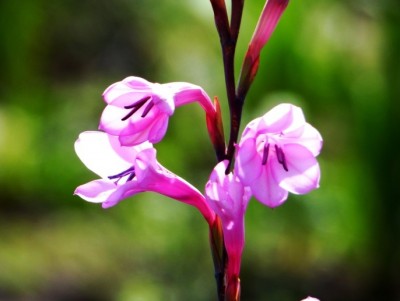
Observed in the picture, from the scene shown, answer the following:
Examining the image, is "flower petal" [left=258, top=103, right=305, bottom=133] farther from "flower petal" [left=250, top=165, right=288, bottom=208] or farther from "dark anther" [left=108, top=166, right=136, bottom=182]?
"dark anther" [left=108, top=166, right=136, bottom=182]

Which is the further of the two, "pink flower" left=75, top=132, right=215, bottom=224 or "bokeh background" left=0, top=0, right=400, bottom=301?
"bokeh background" left=0, top=0, right=400, bottom=301

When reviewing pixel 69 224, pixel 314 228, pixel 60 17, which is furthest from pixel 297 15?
pixel 60 17

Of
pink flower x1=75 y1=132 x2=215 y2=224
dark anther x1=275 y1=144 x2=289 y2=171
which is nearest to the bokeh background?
pink flower x1=75 y1=132 x2=215 y2=224

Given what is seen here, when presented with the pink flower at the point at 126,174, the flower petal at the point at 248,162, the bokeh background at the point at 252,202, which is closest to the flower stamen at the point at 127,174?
the pink flower at the point at 126,174

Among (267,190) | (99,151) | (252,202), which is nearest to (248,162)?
(267,190)

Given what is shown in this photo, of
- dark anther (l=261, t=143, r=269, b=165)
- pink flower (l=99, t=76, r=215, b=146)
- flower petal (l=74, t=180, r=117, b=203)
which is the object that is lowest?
flower petal (l=74, t=180, r=117, b=203)

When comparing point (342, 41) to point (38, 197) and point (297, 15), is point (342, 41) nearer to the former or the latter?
point (297, 15)

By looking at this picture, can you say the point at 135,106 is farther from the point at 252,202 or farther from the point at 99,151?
the point at 252,202
